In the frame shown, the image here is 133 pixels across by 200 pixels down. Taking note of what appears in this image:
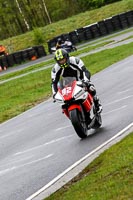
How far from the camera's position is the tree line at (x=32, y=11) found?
87.2 metres

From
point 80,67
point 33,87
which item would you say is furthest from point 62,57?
point 33,87

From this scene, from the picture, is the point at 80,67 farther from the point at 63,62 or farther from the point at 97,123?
the point at 97,123

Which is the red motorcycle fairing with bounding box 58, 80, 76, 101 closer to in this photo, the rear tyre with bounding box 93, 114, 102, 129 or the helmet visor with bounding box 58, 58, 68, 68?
the helmet visor with bounding box 58, 58, 68, 68

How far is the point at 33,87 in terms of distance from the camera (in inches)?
1105

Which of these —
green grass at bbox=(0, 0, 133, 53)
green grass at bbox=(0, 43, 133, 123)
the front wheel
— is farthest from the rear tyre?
green grass at bbox=(0, 0, 133, 53)

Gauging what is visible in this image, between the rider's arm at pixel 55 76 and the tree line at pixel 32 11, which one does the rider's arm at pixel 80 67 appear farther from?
the tree line at pixel 32 11

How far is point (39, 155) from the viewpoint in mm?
11547

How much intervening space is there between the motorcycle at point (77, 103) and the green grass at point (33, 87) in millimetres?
8505

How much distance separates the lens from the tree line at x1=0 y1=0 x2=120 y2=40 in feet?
286

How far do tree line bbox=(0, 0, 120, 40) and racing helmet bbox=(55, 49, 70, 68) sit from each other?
247ft

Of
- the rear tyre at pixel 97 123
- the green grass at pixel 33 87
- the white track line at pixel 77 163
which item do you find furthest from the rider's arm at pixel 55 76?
the green grass at pixel 33 87

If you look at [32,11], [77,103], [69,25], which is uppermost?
[77,103]

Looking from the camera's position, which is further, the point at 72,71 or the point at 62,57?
the point at 72,71

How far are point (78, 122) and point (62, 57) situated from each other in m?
1.35
